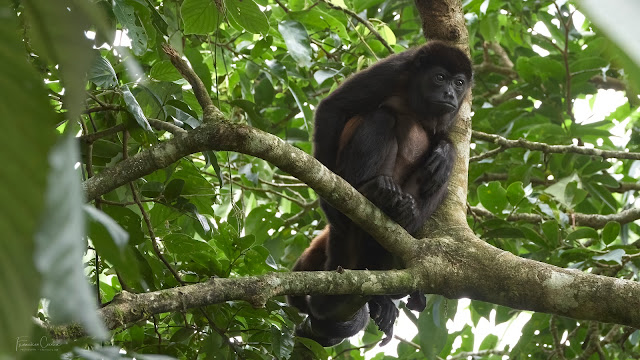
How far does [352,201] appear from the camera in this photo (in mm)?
2713

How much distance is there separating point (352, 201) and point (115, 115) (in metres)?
1.22

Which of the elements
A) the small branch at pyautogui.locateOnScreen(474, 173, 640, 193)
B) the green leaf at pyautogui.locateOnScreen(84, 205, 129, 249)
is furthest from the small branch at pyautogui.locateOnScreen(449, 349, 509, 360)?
the green leaf at pyautogui.locateOnScreen(84, 205, 129, 249)

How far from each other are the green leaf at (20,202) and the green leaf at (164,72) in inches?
111

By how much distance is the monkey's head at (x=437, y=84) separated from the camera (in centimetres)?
427

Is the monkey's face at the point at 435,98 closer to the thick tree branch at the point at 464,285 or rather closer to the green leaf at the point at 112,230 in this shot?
the thick tree branch at the point at 464,285

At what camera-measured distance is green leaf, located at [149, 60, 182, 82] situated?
117 inches

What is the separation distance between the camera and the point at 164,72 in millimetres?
3000

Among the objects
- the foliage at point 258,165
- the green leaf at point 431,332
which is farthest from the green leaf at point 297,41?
the green leaf at point 431,332

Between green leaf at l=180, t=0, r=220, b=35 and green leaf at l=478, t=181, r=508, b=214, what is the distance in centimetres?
233

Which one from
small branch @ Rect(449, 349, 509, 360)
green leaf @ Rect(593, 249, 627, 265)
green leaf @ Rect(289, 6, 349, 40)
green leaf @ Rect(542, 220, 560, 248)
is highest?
green leaf @ Rect(289, 6, 349, 40)

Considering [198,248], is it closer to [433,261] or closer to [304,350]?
[304,350]

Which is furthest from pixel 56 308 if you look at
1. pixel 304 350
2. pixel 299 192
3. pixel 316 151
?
pixel 299 192

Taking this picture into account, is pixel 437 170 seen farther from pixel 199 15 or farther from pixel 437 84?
pixel 199 15

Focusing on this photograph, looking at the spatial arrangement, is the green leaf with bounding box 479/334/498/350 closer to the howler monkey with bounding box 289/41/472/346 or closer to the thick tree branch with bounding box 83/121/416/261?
the howler monkey with bounding box 289/41/472/346
